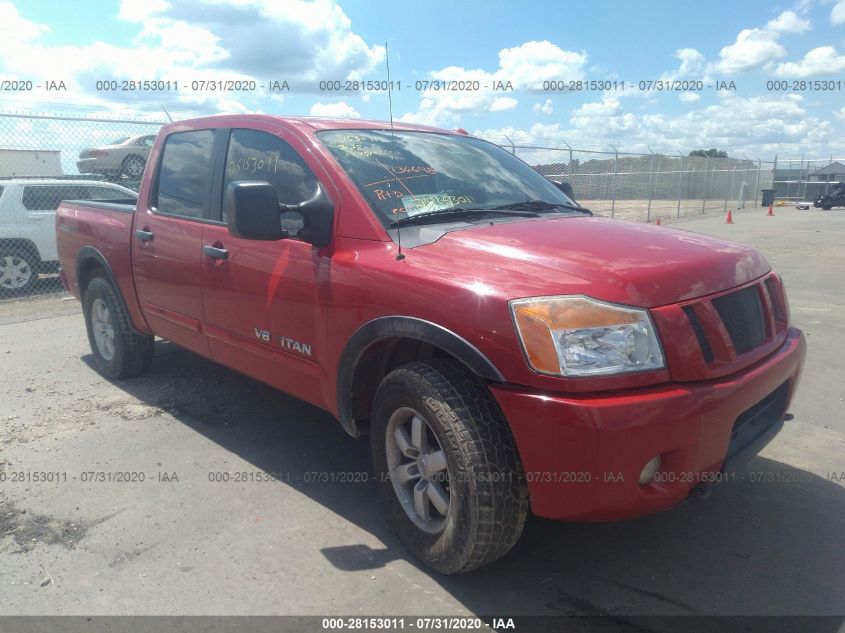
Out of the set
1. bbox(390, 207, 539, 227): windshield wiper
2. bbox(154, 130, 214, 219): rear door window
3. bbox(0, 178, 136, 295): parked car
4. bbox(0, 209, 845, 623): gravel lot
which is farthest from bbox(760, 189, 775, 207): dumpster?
bbox(154, 130, 214, 219): rear door window

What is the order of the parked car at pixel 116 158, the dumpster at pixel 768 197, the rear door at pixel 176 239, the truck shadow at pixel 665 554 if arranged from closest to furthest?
the truck shadow at pixel 665 554 → the rear door at pixel 176 239 → the parked car at pixel 116 158 → the dumpster at pixel 768 197

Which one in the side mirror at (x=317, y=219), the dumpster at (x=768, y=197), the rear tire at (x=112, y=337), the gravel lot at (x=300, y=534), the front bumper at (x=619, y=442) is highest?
the side mirror at (x=317, y=219)

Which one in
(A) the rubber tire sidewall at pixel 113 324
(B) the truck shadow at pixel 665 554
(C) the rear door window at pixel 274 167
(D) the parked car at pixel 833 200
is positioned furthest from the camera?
(D) the parked car at pixel 833 200

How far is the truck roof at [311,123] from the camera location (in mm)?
3629

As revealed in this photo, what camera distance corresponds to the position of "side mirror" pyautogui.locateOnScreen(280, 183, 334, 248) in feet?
10.5

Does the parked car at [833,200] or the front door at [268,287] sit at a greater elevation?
the front door at [268,287]

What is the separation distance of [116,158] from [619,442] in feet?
43.6

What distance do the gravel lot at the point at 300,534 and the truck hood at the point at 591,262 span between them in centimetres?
121

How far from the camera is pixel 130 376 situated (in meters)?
5.46

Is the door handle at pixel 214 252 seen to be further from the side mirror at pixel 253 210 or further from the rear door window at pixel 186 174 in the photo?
the side mirror at pixel 253 210

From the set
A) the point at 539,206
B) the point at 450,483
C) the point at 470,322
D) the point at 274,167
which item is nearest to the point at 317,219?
the point at 274,167

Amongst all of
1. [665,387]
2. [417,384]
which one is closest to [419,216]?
[417,384]

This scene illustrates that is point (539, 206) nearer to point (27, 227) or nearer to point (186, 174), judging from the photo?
point (186, 174)

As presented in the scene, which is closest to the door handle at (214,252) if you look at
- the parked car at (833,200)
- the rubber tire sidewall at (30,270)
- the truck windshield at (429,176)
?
the truck windshield at (429,176)
